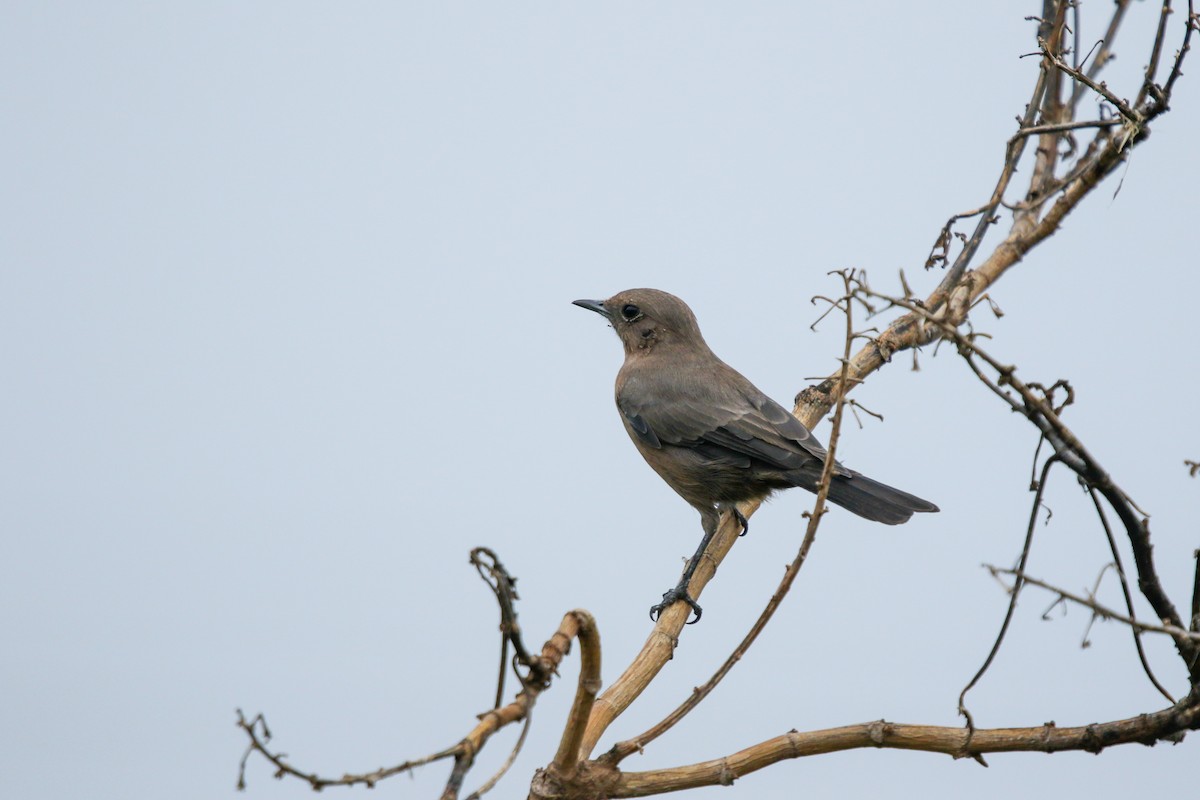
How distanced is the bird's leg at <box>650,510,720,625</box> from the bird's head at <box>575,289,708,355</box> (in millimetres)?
990

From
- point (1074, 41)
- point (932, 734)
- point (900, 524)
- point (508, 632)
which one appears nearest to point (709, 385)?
point (900, 524)

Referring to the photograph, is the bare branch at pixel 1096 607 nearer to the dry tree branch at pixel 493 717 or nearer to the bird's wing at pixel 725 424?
the dry tree branch at pixel 493 717

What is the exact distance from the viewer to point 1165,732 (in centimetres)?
250

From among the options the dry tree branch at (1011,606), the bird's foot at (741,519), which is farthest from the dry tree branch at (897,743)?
the bird's foot at (741,519)

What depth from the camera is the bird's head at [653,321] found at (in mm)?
5555

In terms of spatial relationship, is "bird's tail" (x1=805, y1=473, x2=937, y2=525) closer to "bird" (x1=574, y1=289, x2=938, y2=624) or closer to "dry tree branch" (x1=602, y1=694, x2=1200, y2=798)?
"bird" (x1=574, y1=289, x2=938, y2=624)

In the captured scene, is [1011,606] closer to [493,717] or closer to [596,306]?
[493,717]

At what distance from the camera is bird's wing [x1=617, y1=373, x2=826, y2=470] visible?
4.63 m

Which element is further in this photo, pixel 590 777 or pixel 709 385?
pixel 709 385

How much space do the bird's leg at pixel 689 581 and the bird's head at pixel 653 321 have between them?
99 centimetres

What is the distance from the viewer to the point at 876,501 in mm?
4168

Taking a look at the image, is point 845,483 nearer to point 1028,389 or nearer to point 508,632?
point 1028,389

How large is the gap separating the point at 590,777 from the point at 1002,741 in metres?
0.94

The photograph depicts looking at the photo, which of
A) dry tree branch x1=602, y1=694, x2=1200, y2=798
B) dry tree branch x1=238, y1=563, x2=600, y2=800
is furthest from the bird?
dry tree branch x1=238, y1=563, x2=600, y2=800
